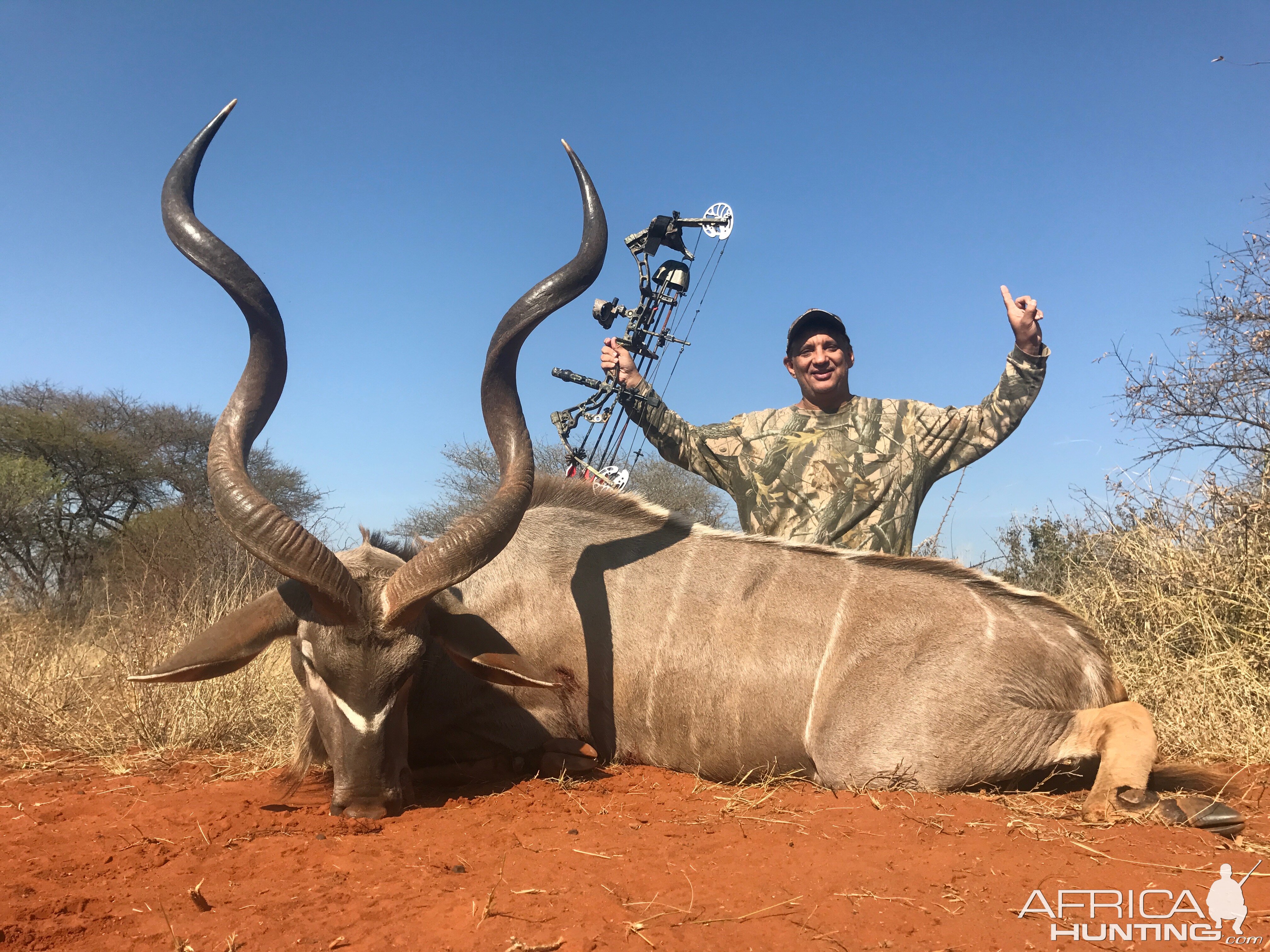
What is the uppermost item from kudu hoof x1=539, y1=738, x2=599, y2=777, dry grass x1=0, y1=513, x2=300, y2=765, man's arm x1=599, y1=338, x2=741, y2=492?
man's arm x1=599, y1=338, x2=741, y2=492

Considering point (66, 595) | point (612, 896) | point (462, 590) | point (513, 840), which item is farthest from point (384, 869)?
point (66, 595)

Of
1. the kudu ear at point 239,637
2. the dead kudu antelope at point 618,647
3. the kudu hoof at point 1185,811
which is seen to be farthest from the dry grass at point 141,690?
the kudu hoof at point 1185,811

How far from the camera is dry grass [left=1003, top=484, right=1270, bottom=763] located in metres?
4.24

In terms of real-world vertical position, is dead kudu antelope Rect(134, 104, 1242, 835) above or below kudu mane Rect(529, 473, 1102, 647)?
below

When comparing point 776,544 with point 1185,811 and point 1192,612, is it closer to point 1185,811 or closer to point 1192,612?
point 1185,811

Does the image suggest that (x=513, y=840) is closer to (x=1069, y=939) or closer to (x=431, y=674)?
(x=431, y=674)

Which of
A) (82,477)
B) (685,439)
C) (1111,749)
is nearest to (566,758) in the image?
(1111,749)

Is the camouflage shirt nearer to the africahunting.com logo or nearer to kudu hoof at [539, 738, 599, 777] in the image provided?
kudu hoof at [539, 738, 599, 777]

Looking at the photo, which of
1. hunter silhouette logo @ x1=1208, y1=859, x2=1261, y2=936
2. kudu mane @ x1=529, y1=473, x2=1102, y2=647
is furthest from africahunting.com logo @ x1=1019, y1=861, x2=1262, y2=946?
kudu mane @ x1=529, y1=473, x2=1102, y2=647

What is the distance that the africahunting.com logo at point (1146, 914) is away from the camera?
2.03 meters

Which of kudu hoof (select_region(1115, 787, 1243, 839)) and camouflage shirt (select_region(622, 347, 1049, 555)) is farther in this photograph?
camouflage shirt (select_region(622, 347, 1049, 555))

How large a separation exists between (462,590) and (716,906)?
2069 mm

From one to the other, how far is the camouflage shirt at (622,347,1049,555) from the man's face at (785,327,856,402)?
0.13 metres

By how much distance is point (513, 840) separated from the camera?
2.73m
